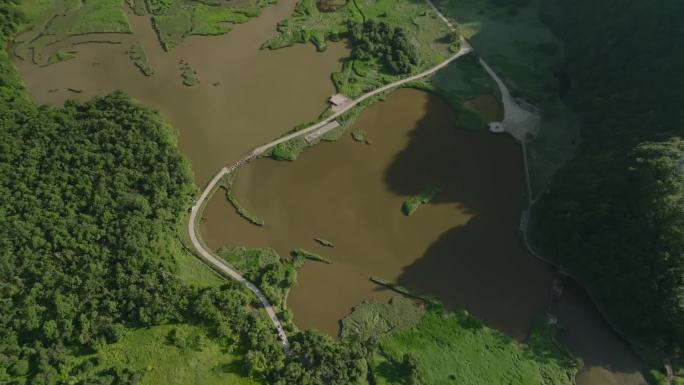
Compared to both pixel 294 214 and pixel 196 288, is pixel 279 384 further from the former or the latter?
pixel 294 214

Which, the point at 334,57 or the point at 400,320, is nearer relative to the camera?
the point at 400,320

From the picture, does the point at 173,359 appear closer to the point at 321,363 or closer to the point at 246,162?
the point at 321,363

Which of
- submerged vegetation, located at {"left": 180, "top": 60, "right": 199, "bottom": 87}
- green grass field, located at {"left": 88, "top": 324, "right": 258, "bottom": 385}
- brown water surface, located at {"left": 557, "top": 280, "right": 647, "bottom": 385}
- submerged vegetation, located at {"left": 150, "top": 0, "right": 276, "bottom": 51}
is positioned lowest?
brown water surface, located at {"left": 557, "top": 280, "right": 647, "bottom": 385}

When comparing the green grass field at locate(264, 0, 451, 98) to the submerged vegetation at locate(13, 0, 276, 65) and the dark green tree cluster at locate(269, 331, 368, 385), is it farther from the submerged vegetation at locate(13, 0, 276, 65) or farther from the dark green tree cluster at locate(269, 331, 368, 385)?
the dark green tree cluster at locate(269, 331, 368, 385)

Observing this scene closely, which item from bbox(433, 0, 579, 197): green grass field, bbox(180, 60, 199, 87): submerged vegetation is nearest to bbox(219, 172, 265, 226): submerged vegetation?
bbox(180, 60, 199, 87): submerged vegetation

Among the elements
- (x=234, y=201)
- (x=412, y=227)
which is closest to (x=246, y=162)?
(x=234, y=201)

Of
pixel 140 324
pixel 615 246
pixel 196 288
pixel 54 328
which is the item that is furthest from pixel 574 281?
pixel 54 328

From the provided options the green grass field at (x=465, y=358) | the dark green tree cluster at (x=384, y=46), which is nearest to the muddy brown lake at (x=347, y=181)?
the green grass field at (x=465, y=358)
